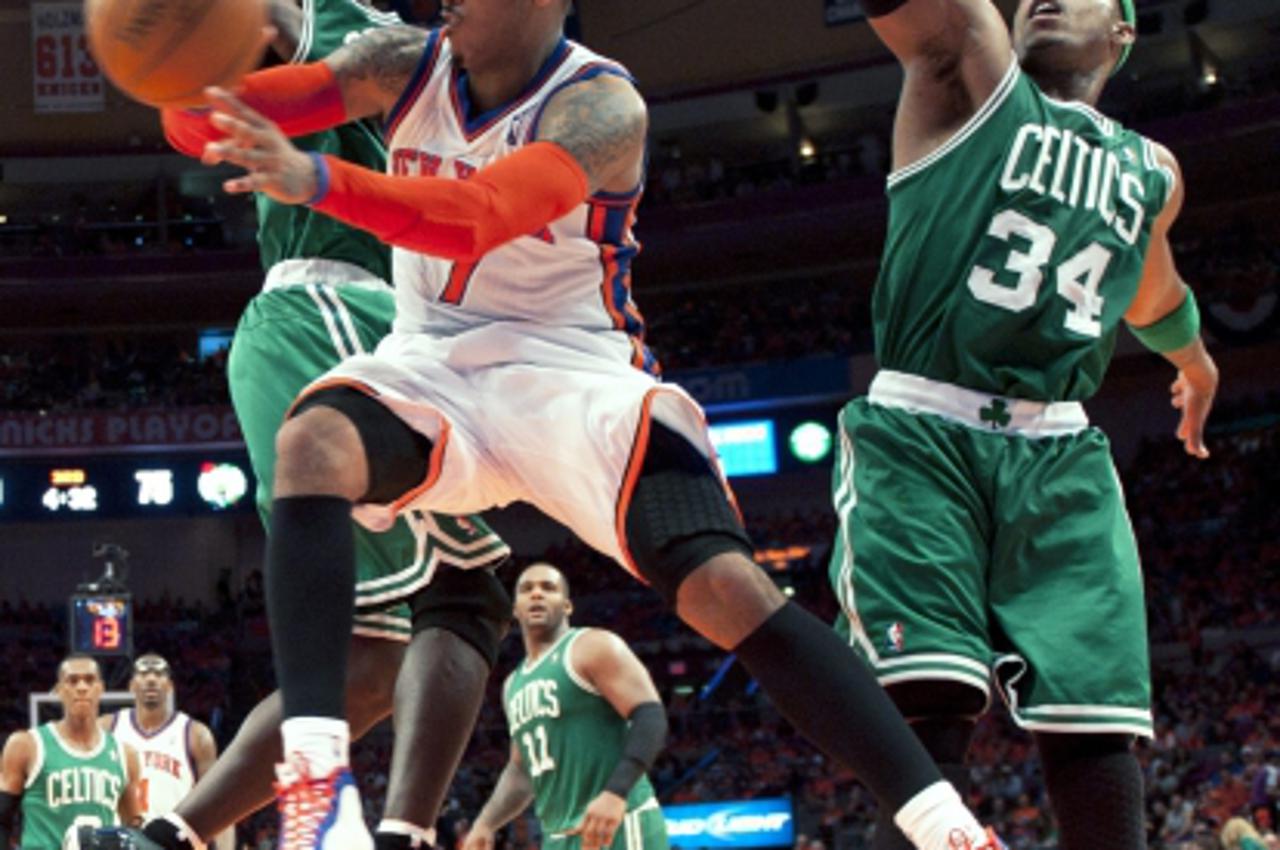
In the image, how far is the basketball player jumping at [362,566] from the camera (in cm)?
391

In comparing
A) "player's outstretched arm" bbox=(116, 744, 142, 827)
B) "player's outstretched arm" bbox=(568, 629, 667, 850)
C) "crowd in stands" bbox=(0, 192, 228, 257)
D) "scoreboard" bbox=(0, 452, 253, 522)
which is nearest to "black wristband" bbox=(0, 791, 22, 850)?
"player's outstretched arm" bbox=(116, 744, 142, 827)

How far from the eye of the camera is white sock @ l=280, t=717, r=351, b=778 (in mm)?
2889

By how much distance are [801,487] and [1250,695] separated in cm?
977

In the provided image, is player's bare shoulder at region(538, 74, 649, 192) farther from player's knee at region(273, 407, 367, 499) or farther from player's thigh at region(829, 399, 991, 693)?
player's thigh at region(829, 399, 991, 693)

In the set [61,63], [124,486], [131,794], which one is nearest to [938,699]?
[131,794]

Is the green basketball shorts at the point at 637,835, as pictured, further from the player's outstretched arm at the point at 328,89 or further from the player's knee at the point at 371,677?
the player's outstretched arm at the point at 328,89

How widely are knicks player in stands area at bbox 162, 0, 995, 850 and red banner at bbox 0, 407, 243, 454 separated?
24433 mm

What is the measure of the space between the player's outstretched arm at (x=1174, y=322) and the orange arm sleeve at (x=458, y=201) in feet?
6.08

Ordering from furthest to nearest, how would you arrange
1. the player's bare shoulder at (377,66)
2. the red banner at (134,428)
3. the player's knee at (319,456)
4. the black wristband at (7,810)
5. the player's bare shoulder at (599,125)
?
the red banner at (134,428) < the black wristband at (7,810) < the player's bare shoulder at (377,66) < the player's bare shoulder at (599,125) < the player's knee at (319,456)

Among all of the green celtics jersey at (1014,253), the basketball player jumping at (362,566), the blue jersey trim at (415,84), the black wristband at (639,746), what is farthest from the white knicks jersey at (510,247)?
the black wristband at (639,746)

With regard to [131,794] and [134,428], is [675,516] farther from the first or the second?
[134,428]

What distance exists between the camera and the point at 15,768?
383 inches

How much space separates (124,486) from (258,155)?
26467 millimetres

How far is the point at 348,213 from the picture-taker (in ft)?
9.79
